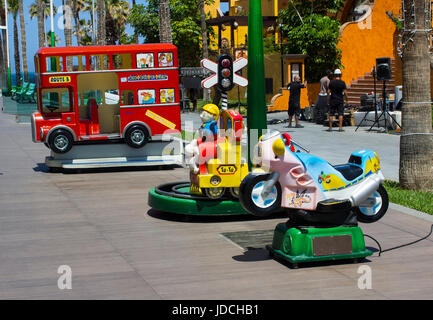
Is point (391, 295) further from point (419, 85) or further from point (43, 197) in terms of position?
point (43, 197)

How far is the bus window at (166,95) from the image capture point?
1550cm

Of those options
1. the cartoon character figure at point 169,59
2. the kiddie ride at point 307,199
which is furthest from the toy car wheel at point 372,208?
the cartoon character figure at point 169,59

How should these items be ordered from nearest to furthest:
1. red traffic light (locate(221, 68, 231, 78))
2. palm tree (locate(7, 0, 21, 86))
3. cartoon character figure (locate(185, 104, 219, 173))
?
cartoon character figure (locate(185, 104, 219, 173)) < red traffic light (locate(221, 68, 231, 78)) < palm tree (locate(7, 0, 21, 86))

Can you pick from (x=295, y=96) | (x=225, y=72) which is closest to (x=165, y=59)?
(x=225, y=72)

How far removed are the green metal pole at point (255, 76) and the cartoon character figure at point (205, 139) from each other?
826 mm

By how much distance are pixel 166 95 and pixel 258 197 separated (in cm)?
880

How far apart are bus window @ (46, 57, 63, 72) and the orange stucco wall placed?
50.4ft

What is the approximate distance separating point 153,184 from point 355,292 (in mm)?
7513

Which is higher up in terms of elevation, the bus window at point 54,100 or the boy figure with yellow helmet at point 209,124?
the bus window at point 54,100

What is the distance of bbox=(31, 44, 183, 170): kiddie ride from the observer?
1506 cm

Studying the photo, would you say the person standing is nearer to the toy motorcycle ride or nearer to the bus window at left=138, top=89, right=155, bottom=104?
the bus window at left=138, top=89, right=155, bottom=104

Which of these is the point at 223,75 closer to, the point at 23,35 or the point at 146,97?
the point at 146,97

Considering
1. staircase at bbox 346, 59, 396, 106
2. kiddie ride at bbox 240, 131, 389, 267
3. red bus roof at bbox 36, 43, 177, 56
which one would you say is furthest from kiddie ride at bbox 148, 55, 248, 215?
staircase at bbox 346, 59, 396, 106

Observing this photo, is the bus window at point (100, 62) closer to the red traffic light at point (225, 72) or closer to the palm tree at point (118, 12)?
the red traffic light at point (225, 72)
